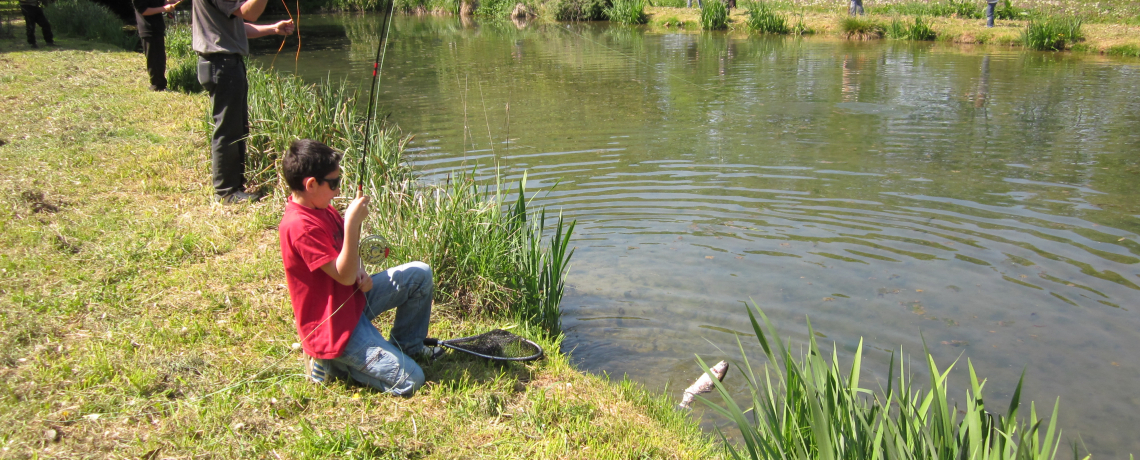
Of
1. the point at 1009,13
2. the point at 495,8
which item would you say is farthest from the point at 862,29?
the point at 495,8

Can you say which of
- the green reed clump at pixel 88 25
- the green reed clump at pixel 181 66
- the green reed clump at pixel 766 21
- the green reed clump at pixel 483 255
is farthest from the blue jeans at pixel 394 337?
the green reed clump at pixel 766 21

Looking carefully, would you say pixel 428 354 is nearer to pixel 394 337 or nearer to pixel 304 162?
pixel 394 337

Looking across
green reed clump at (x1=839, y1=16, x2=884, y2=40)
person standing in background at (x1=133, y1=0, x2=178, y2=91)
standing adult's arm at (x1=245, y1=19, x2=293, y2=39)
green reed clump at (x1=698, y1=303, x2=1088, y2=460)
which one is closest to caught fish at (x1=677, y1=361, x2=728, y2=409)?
green reed clump at (x1=698, y1=303, x2=1088, y2=460)

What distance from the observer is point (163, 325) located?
3.86m

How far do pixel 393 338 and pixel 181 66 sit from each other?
8.71m

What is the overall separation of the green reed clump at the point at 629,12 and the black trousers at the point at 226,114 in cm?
2363

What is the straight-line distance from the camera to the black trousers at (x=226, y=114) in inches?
216

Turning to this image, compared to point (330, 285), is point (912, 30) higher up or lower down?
higher up

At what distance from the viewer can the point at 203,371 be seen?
11.2ft

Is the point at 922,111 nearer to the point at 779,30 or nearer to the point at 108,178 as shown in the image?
the point at 108,178

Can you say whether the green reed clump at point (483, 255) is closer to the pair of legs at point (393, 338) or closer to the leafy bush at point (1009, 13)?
the pair of legs at point (393, 338)

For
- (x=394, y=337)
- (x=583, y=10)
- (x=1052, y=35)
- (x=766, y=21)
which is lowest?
(x=394, y=337)

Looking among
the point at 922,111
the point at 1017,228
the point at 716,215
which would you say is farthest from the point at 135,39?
the point at 1017,228

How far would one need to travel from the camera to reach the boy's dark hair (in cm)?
311
